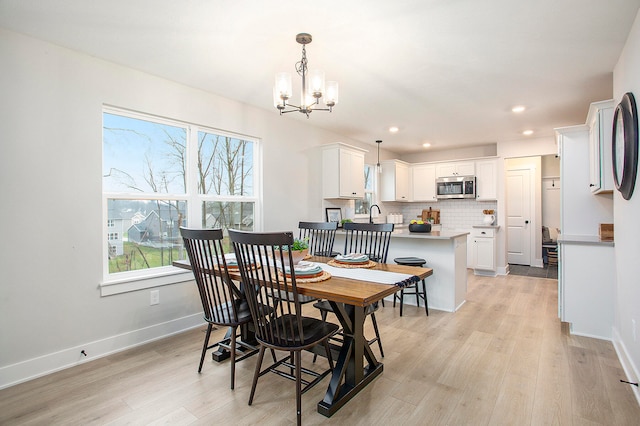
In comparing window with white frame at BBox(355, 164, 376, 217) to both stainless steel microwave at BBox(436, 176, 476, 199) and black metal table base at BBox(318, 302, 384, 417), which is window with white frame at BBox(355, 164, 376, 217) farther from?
black metal table base at BBox(318, 302, 384, 417)

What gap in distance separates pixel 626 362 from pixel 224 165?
13.1ft

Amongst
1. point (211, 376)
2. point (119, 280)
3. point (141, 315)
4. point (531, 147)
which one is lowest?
point (211, 376)

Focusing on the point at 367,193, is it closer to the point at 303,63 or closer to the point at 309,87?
the point at 303,63

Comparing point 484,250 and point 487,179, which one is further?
point 487,179

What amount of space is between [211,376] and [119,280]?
122 centimetres

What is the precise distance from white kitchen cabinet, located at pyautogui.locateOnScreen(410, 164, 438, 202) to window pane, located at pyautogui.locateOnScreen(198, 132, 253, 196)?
13.6 ft

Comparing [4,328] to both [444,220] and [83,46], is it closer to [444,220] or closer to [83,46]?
[83,46]

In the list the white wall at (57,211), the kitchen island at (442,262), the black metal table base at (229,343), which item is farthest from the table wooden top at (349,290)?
the kitchen island at (442,262)

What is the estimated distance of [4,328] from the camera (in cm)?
230

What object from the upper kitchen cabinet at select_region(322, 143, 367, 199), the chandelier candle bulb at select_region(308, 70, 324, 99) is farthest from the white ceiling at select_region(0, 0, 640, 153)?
the upper kitchen cabinet at select_region(322, 143, 367, 199)

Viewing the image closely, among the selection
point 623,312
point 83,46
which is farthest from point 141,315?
point 623,312

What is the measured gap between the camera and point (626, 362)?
2.45 m

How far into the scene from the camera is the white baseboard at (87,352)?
7.68 ft

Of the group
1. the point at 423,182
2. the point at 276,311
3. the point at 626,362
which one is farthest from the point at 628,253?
the point at 423,182
